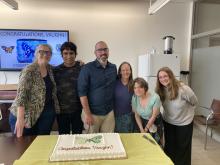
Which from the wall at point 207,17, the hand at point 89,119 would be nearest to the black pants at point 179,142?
the hand at point 89,119

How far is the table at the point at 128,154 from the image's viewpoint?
1.27 meters

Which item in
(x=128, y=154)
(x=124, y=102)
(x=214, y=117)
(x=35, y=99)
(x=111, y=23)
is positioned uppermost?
(x=111, y=23)

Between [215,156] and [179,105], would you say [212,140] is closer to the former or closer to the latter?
[215,156]

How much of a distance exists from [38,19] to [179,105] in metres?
3.62

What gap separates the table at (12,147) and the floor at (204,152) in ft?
7.60

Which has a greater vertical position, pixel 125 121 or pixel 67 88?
pixel 67 88

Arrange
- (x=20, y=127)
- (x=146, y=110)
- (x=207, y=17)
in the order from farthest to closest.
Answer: (x=207, y=17) → (x=146, y=110) → (x=20, y=127)

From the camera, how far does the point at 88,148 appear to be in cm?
142

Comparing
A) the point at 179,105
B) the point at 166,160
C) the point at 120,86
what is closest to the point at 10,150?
the point at 166,160

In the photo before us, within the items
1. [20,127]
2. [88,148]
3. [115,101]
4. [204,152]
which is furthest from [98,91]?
[204,152]

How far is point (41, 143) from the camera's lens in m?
1.55

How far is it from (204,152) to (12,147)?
9.43 feet

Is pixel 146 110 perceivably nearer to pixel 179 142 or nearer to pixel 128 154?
pixel 179 142

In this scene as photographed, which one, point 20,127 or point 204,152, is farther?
point 204,152
